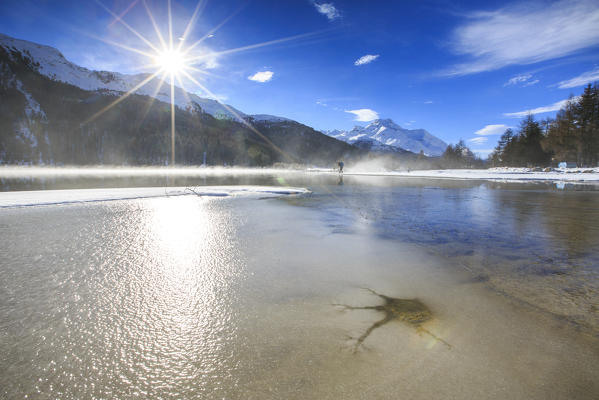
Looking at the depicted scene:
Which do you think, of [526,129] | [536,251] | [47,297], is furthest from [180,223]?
[526,129]

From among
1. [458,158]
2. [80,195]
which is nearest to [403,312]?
[80,195]

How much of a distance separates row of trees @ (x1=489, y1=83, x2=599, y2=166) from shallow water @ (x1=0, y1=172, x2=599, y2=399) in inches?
2515

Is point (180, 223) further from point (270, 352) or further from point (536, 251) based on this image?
point (536, 251)

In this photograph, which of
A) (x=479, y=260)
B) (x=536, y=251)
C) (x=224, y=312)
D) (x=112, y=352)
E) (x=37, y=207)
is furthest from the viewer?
(x=37, y=207)

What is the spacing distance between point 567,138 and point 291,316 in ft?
244

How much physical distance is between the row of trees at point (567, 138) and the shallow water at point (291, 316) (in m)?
63.9

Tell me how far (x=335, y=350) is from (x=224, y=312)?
5.19 feet

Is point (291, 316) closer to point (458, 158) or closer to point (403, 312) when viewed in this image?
point (403, 312)

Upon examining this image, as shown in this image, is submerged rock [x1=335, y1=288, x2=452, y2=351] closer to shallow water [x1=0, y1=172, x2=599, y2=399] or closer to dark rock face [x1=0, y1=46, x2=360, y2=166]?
shallow water [x1=0, y1=172, x2=599, y2=399]

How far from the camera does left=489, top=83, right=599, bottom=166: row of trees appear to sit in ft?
163

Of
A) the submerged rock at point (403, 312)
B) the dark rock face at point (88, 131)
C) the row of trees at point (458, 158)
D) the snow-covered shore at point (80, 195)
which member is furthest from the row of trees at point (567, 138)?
the dark rock face at point (88, 131)

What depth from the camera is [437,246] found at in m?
6.53

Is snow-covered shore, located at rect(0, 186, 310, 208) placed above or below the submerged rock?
above

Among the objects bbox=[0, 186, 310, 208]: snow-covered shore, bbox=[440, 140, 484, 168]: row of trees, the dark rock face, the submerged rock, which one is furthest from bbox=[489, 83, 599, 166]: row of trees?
the dark rock face
